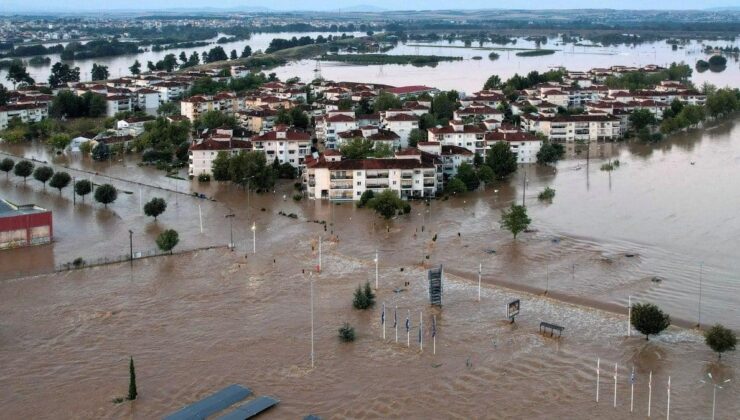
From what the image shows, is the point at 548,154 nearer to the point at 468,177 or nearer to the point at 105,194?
the point at 468,177

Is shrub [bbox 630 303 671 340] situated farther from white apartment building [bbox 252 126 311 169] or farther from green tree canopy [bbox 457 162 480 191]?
white apartment building [bbox 252 126 311 169]

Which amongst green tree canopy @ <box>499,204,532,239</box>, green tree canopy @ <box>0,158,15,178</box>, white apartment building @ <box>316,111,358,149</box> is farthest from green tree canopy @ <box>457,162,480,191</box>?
green tree canopy @ <box>0,158,15,178</box>

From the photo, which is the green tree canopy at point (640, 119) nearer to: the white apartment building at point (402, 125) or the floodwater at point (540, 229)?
the floodwater at point (540, 229)

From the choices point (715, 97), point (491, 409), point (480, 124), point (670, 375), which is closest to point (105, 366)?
A: point (491, 409)

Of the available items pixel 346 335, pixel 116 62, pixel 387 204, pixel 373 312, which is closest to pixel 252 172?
pixel 387 204

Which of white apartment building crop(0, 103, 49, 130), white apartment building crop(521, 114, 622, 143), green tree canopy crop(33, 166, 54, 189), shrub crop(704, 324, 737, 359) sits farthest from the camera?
white apartment building crop(0, 103, 49, 130)

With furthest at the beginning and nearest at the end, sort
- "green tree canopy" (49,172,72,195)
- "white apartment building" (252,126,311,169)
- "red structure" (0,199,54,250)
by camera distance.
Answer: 1. "white apartment building" (252,126,311,169)
2. "green tree canopy" (49,172,72,195)
3. "red structure" (0,199,54,250)

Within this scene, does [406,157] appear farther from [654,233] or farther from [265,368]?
[265,368]
